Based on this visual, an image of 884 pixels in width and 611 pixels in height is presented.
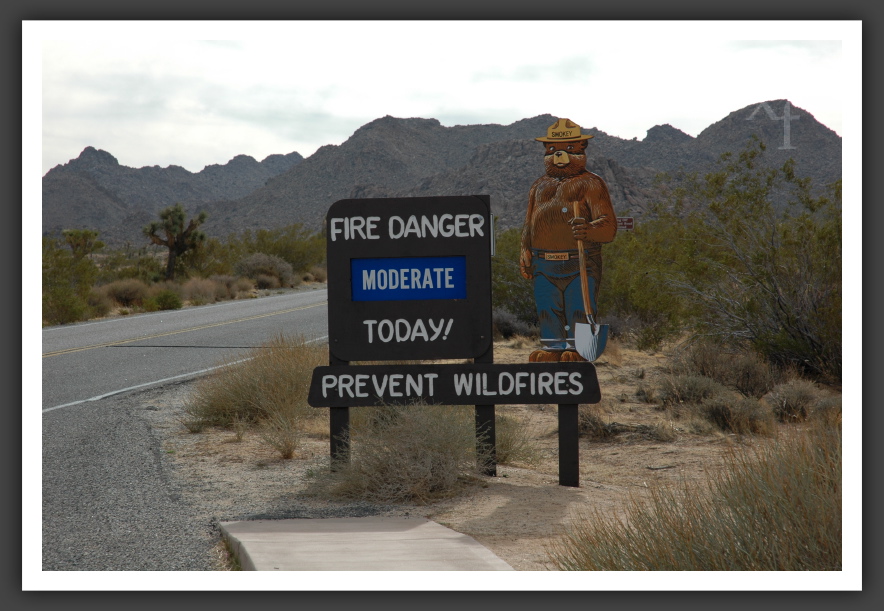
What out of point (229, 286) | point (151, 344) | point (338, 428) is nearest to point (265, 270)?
point (229, 286)

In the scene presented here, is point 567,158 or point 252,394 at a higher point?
point 567,158

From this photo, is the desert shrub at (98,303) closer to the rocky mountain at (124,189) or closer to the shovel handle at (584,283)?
the shovel handle at (584,283)

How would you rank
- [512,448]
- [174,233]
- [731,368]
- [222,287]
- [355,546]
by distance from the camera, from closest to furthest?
1. [355,546]
2. [512,448]
3. [731,368]
4. [222,287]
5. [174,233]

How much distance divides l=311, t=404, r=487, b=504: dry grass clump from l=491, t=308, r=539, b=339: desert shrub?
1125cm

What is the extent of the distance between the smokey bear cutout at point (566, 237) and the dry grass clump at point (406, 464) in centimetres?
321

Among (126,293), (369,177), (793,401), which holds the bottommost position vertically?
(793,401)

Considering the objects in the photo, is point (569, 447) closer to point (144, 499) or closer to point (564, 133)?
point (144, 499)

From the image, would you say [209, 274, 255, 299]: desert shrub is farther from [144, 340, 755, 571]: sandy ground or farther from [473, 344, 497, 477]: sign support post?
[473, 344, 497, 477]: sign support post

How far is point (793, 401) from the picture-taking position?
9.30m

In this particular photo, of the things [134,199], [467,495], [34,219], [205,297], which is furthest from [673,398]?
[134,199]

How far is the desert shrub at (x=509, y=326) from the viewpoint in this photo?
17328 millimetres

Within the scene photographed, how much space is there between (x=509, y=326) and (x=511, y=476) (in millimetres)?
10972

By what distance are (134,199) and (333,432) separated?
98.5 metres
